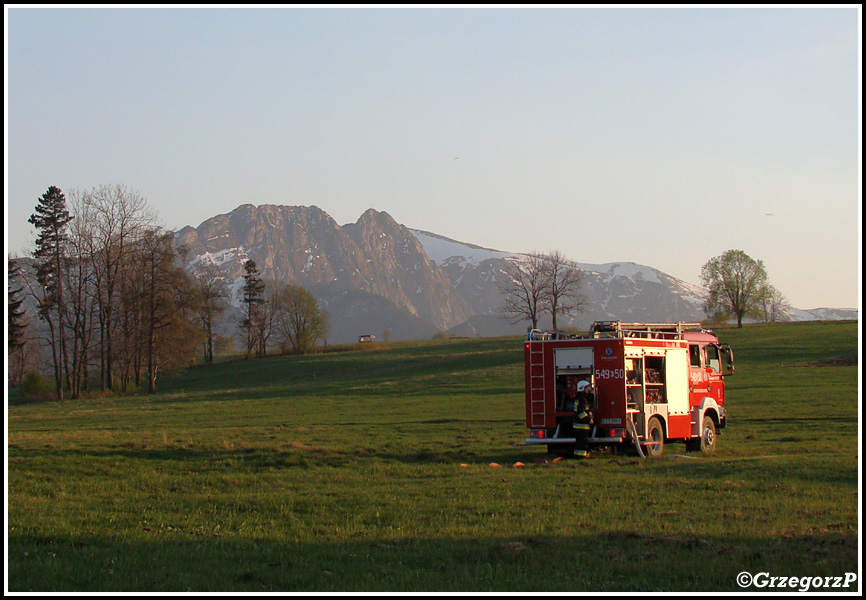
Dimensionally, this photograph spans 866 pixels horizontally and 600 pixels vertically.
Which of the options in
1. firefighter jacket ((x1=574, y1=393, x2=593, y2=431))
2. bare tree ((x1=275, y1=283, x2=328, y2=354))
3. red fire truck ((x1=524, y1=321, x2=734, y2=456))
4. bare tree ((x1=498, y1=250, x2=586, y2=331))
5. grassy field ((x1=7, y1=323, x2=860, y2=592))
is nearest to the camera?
grassy field ((x1=7, y1=323, x2=860, y2=592))

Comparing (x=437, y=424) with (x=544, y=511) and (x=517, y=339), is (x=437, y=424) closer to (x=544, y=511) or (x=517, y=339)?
(x=544, y=511)

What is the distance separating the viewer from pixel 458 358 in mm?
83375

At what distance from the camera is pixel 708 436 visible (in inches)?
1034

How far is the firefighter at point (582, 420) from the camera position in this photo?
2302cm

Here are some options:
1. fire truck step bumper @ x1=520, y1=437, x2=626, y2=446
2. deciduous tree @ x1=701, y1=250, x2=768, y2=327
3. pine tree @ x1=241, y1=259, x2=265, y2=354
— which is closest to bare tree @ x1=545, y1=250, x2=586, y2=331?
deciduous tree @ x1=701, y1=250, x2=768, y2=327

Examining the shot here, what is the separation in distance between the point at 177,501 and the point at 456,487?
5774 millimetres

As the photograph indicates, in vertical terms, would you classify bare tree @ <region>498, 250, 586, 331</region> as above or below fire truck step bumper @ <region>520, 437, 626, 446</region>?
above

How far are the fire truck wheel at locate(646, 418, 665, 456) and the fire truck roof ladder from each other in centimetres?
272

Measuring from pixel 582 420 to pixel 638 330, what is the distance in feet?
16.2

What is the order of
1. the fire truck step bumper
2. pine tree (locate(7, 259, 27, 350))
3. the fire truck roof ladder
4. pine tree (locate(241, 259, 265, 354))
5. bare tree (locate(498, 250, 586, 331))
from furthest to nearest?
pine tree (locate(241, 259, 265, 354)) < bare tree (locate(498, 250, 586, 331)) < pine tree (locate(7, 259, 27, 350)) < the fire truck roof ladder < the fire truck step bumper

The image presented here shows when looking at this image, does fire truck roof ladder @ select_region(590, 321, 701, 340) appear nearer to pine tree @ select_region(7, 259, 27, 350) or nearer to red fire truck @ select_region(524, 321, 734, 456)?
red fire truck @ select_region(524, 321, 734, 456)

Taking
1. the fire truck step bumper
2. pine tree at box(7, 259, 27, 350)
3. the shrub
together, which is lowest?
the shrub

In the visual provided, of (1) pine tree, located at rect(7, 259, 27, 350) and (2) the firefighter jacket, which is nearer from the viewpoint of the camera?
(2) the firefighter jacket

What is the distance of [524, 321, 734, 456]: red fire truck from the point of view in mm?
23625
